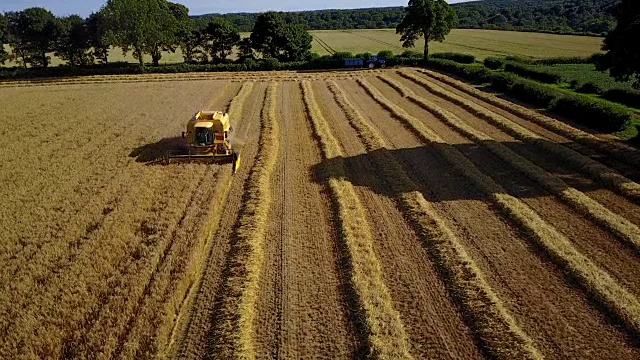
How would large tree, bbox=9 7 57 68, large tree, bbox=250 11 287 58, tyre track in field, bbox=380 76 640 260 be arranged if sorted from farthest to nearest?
1. large tree, bbox=9 7 57 68
2. large tree, bbox=250 11 287 58
3. tyre track in field, bbox=380 76 640 260

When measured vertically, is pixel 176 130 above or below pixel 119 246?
above

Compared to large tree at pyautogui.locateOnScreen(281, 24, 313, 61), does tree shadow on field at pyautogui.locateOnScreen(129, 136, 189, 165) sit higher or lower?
lower

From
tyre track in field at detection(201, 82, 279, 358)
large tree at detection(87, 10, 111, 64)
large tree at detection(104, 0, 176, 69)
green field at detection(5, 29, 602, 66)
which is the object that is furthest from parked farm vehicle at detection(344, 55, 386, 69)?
tyre track in field at detection(201, 82, 279, 358)

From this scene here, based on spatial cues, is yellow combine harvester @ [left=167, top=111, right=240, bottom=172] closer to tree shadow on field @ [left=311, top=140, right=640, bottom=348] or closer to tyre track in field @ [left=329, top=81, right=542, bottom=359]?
tree shadow on field @ [left=311, top=140, right=640, bottom=348]

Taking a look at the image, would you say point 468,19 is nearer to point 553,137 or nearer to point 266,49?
point 266,49

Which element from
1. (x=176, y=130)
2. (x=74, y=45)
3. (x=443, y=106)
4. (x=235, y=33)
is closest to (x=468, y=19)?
(x=235, y=33)

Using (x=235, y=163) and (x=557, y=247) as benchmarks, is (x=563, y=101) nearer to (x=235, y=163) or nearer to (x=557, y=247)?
(x=557, y=247)

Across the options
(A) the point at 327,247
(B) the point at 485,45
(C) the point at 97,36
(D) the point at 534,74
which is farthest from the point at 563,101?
(C) the point at 97,36
